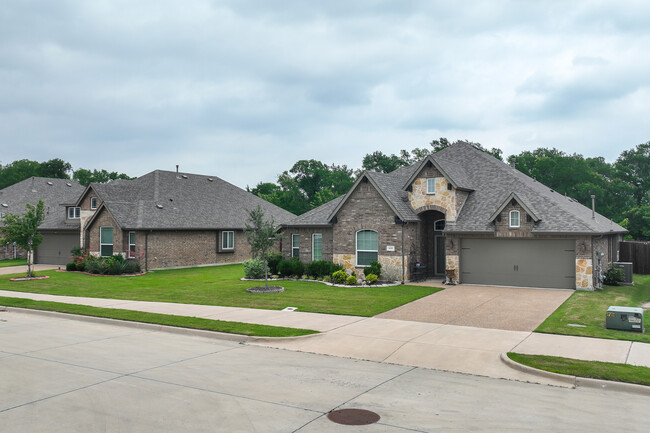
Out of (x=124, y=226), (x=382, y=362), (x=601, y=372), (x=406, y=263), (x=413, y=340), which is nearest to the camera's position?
(x=601, y=372)

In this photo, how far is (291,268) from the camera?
2866 centimetres

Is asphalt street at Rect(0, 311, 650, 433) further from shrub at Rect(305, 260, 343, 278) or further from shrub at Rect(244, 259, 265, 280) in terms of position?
shrub at Rect(244, 259, 265, 280)

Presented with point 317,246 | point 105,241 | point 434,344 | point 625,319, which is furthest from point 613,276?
point 105,241

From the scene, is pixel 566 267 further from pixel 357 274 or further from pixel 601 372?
pixel 601 372

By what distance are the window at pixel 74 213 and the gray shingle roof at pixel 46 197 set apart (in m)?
0.50

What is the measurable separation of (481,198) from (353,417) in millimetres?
21816

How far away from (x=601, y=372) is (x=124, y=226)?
30.4m

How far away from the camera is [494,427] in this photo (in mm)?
7219

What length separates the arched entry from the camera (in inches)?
1105

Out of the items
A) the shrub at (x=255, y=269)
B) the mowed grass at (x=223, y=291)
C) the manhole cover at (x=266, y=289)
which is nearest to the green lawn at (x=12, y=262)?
the mowed grass at (x=223, y=291)

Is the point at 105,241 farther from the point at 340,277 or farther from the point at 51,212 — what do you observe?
the point at 340,277

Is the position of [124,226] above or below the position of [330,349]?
above

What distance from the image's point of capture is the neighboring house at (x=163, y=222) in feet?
112

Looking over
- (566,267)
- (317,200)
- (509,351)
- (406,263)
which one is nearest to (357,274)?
(406,263)
